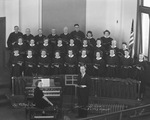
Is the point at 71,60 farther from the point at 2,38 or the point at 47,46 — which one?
the point at 2,38

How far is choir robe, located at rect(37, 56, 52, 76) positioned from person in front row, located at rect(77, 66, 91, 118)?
199 cm

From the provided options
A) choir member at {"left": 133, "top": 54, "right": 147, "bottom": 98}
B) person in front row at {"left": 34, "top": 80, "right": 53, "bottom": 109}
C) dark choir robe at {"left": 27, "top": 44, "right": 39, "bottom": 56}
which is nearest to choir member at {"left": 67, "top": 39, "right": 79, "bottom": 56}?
dark choir robe at {"left": 27, "top": 44, "right": 39, "bottom": 56}

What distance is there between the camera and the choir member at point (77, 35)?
57.4 feet

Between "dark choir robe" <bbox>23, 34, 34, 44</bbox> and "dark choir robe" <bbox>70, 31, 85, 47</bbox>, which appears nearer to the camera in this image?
"dark choir robe" <bbox>23, 34, 34, 44</bbox>

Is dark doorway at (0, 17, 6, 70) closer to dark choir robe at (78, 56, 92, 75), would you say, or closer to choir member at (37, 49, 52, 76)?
choir member at (37, 49, 52, 76)

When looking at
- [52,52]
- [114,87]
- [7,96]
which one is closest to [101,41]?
[52,52]

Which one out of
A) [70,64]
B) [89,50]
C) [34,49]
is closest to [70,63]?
[70,64]

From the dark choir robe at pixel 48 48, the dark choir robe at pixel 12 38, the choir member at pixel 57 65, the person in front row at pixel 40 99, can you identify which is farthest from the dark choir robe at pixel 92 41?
the person in front row at pixel 40 99

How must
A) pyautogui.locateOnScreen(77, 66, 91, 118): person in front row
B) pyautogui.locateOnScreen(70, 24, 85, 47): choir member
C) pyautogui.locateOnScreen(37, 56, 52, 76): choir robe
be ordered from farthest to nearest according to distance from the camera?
pyautogui.locateOnScreen(70, 24, 85, 47): choir member → pyautogui.locateOnScreen(37, 56, 52, 76): choir robe → pyautogui.locateOnScreen(77, 66, 91, 118): person in front row

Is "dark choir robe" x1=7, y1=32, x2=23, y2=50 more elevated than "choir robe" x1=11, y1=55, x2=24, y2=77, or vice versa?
"dark choir robe" x1=7, y1=32, x2=23, y2=50

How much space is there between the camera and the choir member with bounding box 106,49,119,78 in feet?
51.2

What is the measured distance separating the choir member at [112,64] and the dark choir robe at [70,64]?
3.44 ft

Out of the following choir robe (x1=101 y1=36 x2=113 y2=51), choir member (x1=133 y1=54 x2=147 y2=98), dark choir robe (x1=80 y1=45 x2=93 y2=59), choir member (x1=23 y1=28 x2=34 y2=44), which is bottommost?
choir member (x1=133 y1=54 x2=147 y2=98)

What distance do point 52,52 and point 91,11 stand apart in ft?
9.56
